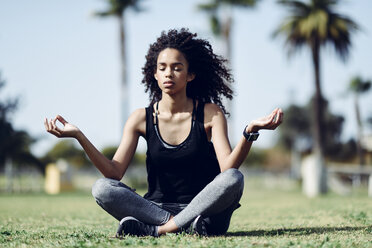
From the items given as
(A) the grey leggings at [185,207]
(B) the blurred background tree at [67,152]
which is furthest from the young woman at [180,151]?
(B) the blurred background tree at [67,152]

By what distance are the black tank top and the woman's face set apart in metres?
0.30

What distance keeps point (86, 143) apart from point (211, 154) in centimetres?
109

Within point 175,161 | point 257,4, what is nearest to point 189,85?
point 175,161

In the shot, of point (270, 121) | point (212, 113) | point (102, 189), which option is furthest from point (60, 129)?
point (270, 121)

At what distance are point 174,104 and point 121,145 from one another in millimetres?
593

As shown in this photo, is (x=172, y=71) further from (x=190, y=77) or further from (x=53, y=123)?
(x=53, y=123)

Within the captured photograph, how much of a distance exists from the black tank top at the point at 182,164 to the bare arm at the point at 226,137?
0.39 feet

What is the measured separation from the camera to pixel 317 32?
23859 mm

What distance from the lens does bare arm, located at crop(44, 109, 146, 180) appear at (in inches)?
165

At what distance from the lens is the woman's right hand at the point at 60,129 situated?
13.6 ft

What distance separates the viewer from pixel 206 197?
13.8ft

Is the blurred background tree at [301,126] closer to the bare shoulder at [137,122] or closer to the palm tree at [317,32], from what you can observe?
the palm tree at [317,32]

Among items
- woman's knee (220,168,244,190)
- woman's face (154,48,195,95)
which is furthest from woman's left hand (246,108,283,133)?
woman's face (154,48,195,95)

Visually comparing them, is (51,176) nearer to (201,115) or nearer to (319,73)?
(319,73)
